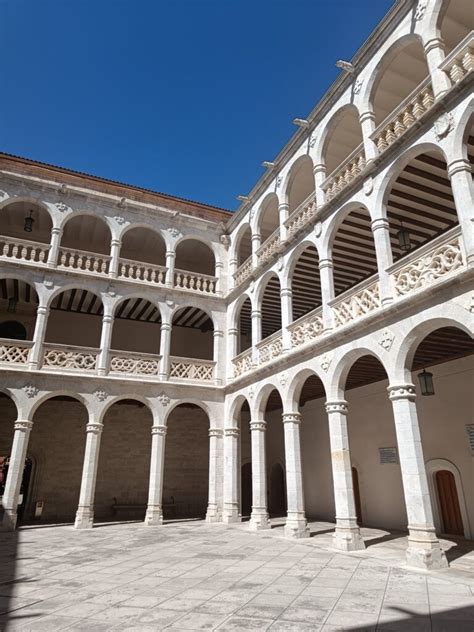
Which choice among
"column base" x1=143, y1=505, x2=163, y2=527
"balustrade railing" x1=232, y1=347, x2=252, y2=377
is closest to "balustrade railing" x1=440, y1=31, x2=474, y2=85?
"balustrade railing" x1=232, y1=347, x2=252, y2=377

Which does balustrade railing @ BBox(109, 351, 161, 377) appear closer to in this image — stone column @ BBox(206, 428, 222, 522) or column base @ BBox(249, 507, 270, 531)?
stone column @ BBox(206, 428, 222, 522)

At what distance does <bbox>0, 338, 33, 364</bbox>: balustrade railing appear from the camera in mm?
13836

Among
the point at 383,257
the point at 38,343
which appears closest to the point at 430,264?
the point at 383,257

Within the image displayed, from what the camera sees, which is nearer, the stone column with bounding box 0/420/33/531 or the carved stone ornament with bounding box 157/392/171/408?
the stone column with bounding box 0/420/33/531

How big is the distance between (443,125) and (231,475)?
480 inches

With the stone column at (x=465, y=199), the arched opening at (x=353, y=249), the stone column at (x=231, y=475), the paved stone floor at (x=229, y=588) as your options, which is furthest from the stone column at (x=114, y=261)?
the stone column at (x=465, y=199)

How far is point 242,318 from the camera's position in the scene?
62.1 feet

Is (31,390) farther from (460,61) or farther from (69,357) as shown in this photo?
(460,61)

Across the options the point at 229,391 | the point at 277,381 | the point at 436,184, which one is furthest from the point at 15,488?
the point at 436,184

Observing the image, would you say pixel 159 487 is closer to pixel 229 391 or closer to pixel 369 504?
pixel 229 391

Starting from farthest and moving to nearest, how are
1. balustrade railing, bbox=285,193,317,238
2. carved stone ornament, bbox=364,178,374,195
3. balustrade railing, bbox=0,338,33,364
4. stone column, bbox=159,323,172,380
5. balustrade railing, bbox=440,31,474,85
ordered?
stone column, bbox=159,323,172,380, balustrade railing, bbox=0,338,33,364, balustrade railing, bbox=285,193,317,238, carved stone ornament, bbox=364,178,374,195, balustrade railing, bbox=440,31,474,85

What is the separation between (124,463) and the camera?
59.1ft

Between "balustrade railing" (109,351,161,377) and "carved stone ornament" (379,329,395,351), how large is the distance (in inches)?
357

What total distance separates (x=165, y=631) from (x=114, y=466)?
47.3ft
